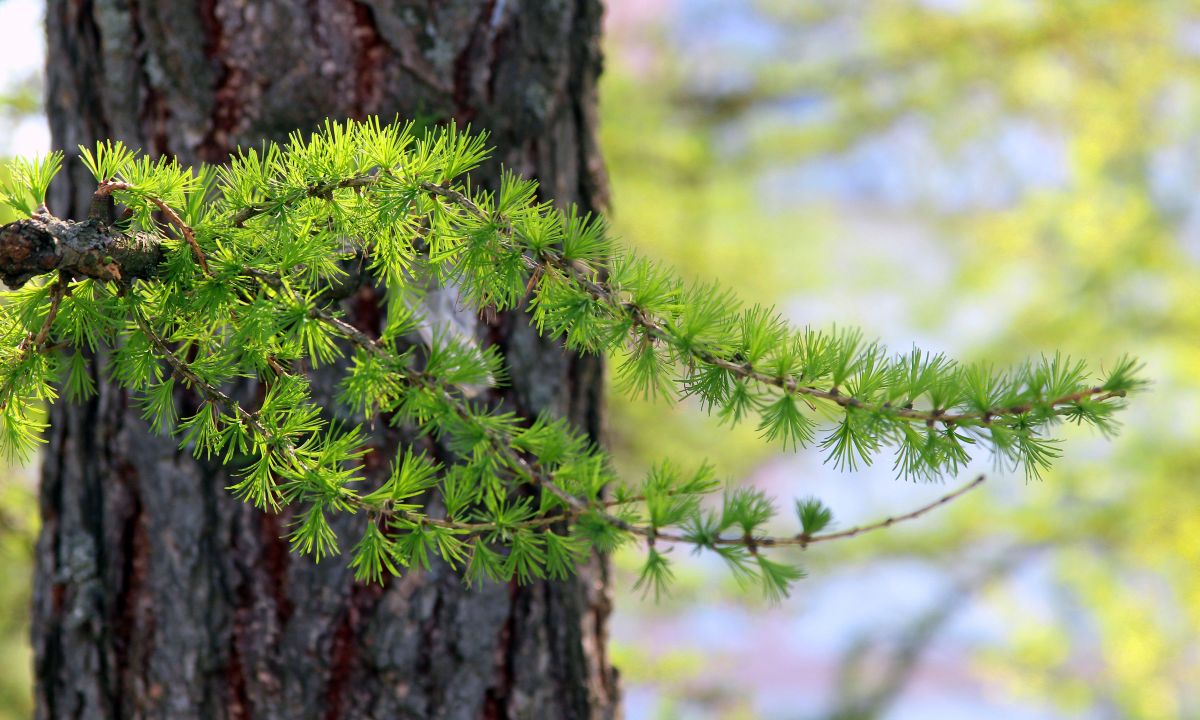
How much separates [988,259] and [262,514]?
2.40 m

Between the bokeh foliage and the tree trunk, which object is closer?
the tree trunk

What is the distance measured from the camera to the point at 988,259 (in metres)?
2.78

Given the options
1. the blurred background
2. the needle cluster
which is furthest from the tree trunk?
the blurred background

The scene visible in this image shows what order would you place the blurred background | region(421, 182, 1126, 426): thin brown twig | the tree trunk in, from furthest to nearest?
the blurred background → the tree trunk → region(421, 182, 1126, 426): thin brown twig

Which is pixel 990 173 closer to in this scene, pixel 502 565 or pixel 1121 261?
pixel 1121 261

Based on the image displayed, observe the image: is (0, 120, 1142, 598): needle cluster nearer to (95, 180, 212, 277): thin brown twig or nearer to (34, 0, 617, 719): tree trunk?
(95, 180, 212, 277): thin brown twig

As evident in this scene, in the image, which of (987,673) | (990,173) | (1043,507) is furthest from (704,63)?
(987,673)

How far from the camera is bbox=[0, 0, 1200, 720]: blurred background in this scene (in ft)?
7.97

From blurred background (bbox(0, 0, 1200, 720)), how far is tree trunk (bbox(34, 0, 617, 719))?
1.22m

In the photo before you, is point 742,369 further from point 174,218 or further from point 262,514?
point 262,514

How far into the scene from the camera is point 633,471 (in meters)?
2.62

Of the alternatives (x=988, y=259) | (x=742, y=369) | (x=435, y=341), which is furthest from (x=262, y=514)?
(x=988, y=259)

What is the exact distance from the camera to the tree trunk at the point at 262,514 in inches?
32.4

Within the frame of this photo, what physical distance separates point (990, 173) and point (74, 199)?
237cm
